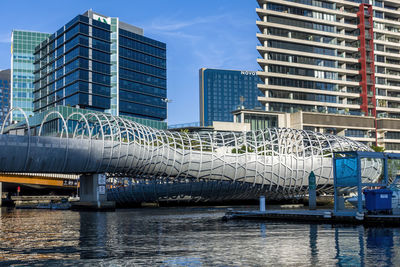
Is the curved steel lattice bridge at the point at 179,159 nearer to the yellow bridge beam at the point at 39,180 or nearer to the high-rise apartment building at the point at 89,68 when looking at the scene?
the yellow bridge beam at the point at 39,180

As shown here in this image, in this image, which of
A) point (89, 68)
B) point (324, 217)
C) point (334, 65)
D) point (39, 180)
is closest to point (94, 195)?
point (324, 217)

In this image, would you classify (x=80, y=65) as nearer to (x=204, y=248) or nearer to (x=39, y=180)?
(x=39, y=180)

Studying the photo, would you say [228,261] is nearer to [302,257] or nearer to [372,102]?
[302,257]

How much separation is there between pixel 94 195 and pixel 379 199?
43.0 m

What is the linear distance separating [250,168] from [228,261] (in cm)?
6546

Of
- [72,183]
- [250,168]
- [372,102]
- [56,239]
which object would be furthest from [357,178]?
[372,102]

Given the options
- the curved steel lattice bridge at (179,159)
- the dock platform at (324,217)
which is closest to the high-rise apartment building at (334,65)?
the curved steel lattice bridge at (179,159)

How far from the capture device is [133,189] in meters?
80.9

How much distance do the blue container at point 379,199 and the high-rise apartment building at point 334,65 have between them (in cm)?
9113

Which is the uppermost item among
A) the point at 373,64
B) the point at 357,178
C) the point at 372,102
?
the point at 373,64

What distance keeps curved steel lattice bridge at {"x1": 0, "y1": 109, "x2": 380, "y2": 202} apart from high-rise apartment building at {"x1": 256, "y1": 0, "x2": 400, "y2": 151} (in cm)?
3847

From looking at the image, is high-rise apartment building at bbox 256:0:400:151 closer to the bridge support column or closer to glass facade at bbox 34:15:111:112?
glass facade at bbox 34:15:111:112

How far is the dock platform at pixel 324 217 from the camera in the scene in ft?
111

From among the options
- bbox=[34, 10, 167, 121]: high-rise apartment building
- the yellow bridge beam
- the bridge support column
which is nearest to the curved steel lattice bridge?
the bridge support column
